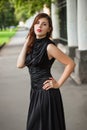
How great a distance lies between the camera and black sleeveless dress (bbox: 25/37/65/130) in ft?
15.7

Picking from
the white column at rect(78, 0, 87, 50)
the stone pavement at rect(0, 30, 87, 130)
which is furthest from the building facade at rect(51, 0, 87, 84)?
the stone pavement at rect(0, 30, 87, 130)

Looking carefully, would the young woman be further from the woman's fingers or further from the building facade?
the building facade

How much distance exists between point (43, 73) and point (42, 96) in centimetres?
26

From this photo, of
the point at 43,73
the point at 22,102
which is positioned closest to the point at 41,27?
the point at 43,73

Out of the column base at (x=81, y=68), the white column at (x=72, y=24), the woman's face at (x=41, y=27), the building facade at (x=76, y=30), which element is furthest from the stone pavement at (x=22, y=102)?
the woman's face at (x=41, y=27)

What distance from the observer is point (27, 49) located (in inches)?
192

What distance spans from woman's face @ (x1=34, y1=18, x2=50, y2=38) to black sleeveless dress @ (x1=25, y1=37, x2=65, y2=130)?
79mm

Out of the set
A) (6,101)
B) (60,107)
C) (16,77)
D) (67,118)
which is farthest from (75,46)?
(60,107)

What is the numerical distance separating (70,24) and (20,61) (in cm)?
1208

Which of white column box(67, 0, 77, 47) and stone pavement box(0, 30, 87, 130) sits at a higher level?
white column box(67, 0, 77, 47)

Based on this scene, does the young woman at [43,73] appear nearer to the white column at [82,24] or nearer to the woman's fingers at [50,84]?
the woman's fingers at [50,84]

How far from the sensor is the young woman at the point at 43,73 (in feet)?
15.6

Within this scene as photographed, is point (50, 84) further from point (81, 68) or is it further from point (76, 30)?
point (76, 30)

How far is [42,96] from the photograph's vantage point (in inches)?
194
